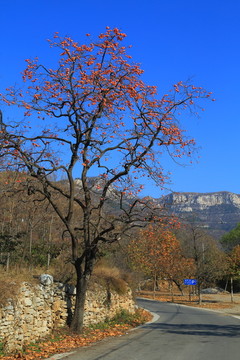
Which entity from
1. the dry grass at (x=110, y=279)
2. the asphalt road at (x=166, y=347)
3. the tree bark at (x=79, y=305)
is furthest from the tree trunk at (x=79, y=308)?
the dry grass at (x=110, y=279)

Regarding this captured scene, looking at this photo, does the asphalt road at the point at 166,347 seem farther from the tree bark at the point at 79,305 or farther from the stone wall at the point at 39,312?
the stone wall at the point at 39,312

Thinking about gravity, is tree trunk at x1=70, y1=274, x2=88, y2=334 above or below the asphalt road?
above

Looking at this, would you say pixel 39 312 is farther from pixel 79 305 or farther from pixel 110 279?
pixel 110 279

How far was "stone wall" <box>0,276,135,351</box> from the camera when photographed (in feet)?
35.8

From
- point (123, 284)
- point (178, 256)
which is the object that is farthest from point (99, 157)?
point (178, 256)

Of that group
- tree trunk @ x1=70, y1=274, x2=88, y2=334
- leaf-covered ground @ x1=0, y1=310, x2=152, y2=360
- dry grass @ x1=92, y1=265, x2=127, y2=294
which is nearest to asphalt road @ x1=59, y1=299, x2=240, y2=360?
leaf-covered ground @ x1=0, y1=310, x2=152, y2=360

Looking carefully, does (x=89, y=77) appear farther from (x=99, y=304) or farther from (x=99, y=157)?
(x=99, y=304)

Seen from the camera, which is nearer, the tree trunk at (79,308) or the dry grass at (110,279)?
the tree trunk at (79,308)

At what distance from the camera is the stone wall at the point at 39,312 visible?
35.8ft

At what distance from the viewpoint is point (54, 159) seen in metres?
15.2

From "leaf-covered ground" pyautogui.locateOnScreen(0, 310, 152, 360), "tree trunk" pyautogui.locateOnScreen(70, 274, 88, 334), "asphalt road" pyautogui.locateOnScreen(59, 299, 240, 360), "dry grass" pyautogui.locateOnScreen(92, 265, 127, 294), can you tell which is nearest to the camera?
"leaf-covered ground" pyautogui.locateOnScreen(0, 310, 152, 360)

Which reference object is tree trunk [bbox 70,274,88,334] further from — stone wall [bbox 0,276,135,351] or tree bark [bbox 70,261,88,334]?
stone wall [bbox 0,276,135,351]

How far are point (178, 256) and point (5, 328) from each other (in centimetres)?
3845

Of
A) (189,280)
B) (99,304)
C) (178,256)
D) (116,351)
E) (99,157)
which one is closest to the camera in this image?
(116,351)
